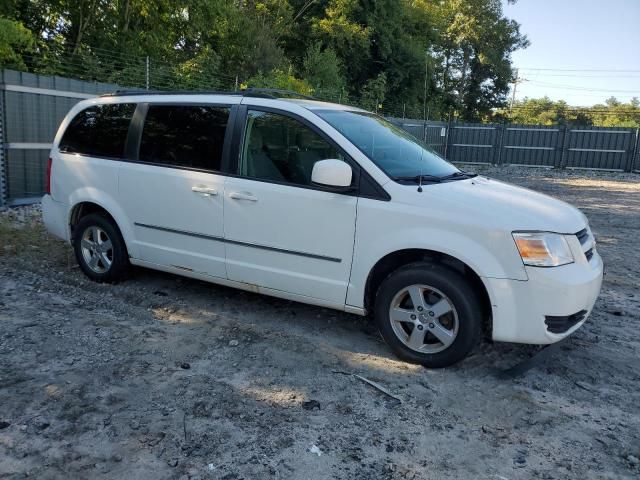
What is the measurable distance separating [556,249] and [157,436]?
2688mm

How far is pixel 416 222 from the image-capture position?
3.77 m

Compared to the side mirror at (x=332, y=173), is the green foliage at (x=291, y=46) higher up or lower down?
higher up

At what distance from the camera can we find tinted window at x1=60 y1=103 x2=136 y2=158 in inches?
205

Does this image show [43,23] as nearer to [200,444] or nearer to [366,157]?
[366,157]

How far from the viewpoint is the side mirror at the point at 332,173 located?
12.7 ft

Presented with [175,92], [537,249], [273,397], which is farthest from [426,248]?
[175,92]

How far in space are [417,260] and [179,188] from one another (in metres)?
2.15

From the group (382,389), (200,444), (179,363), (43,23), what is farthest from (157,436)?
(43,23)

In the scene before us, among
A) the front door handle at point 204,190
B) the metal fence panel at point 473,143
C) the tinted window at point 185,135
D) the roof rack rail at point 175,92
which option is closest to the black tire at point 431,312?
the front door handle at point 204,190

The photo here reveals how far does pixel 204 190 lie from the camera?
4.57 metres

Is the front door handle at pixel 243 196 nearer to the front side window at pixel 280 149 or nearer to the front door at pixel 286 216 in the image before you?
the front door at pixel 286 216

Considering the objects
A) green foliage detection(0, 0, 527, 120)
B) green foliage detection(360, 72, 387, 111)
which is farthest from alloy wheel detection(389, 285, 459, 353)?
green foliage detection(360, 72, 387, 111)

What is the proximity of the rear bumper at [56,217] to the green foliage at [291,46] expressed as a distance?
413 centimetres

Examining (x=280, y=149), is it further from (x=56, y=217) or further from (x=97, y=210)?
(x=56, y=217)
